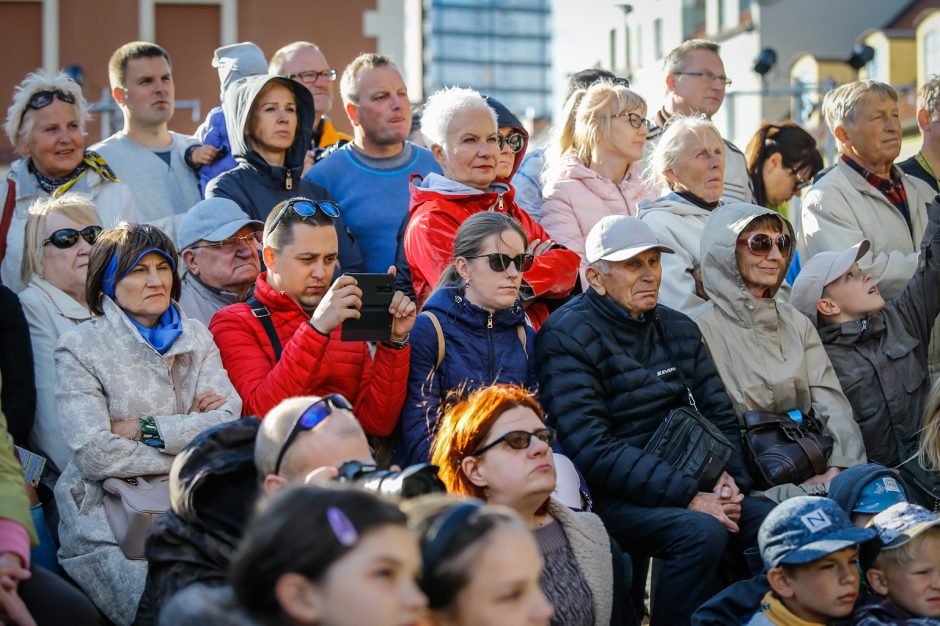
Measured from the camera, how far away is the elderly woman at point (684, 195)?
619 centimetres

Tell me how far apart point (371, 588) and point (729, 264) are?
334 cm

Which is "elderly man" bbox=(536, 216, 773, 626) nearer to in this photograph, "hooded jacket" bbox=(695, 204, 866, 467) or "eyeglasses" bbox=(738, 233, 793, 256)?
"hooded jacket" bbox=(695, 204, 866, 467)

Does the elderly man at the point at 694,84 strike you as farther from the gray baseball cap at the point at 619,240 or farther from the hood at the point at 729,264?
the gray baseball cap at the point at 619,240

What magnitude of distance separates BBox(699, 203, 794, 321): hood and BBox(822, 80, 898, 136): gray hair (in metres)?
1.33

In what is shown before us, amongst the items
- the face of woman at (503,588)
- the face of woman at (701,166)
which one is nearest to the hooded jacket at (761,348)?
the face of woman at (701,166)

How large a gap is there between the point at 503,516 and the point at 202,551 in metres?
1.02

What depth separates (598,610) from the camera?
4.46 metres

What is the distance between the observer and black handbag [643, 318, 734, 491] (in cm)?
509

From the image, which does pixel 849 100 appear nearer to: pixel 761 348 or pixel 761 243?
pixel 761 243

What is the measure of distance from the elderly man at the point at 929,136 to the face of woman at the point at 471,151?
106 inches

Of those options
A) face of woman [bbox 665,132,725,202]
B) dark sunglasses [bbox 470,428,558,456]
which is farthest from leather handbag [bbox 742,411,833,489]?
face of woman [bbox 665,132,725,202]

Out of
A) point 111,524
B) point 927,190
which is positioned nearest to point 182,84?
point 927,190

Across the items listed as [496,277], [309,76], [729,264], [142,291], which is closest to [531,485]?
[496,277]

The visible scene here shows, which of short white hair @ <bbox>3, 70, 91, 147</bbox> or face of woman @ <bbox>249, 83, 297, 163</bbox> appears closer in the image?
face of woman @ <bbox>249, 83, 297, 163</bbox>
